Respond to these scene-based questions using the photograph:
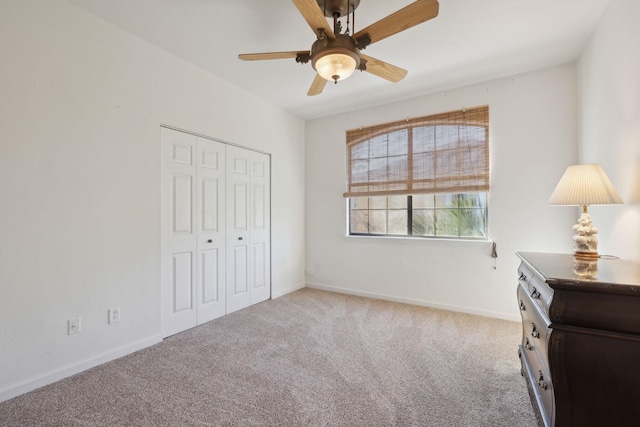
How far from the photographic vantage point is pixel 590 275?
4.10 feet

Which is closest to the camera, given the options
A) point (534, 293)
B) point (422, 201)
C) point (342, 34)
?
point (534, 293)

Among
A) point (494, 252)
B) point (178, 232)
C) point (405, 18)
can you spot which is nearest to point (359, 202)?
point (494, 252)

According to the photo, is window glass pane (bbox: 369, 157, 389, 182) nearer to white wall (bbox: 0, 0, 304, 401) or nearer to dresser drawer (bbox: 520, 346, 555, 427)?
white wall (bbox: 0, 0, 304, 401)

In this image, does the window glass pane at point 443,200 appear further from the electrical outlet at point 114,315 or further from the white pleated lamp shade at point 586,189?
the electrical outlet at point 114,315

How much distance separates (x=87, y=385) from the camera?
1.99 metres

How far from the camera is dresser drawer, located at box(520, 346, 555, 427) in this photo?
131cm

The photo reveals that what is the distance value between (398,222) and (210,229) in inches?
94.0

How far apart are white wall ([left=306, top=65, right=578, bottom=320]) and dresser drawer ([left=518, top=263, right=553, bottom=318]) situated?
1445 mm

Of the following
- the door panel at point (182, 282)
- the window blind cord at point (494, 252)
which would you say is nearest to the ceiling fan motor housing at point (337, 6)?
the door panel at point (182, 282)

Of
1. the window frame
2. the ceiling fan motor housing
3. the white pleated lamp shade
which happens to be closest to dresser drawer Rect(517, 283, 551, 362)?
the white pleated lamp shade

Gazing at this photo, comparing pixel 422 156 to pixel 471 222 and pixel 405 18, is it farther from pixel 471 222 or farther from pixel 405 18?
pixel 405 18

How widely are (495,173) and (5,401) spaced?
4.48 metres

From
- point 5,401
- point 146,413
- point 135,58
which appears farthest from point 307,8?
point 5,401

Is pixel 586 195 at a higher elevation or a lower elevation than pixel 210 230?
higher
